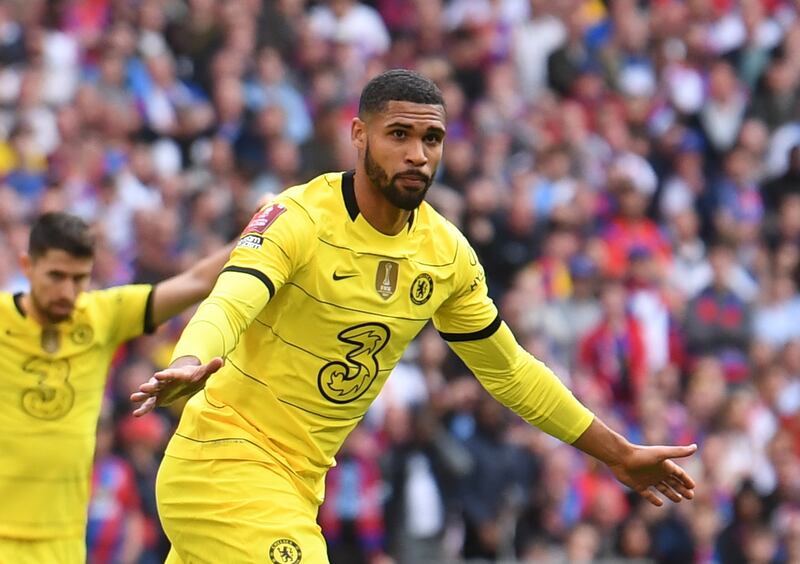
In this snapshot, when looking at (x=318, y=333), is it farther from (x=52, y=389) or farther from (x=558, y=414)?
(x=52, y=389)

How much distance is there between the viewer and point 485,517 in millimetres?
13711

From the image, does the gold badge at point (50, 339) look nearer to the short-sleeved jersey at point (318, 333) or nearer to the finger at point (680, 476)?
the short-sleeved jersey at point (318, 333)

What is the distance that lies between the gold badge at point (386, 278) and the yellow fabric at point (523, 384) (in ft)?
2.20

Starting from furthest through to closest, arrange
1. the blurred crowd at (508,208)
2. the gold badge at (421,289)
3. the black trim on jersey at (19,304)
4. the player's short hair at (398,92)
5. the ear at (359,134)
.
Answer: the blurred crowd at (508,208) < the black trim on jersey at (19,304) < the gold badge at (421,289) < the ear at (359,134) < the player's short hair at (398,92)

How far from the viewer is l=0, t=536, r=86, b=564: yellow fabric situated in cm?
810

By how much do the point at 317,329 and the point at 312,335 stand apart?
0.03 meters

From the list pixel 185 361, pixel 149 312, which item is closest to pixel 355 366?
pixel 185 361

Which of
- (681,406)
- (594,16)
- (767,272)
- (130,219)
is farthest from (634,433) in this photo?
(594,16)

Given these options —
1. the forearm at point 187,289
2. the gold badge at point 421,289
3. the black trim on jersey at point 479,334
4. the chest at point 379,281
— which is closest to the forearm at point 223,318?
the chest at point 379,281

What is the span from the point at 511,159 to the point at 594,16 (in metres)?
3.22

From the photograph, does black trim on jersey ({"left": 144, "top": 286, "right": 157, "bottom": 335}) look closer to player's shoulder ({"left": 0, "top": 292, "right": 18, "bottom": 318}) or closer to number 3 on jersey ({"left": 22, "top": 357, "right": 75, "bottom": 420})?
number 3 on jersey ({"left": 22, "top": 357, "right": 75, "bottom": 420})

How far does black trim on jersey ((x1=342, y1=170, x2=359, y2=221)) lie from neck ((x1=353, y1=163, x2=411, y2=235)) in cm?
2

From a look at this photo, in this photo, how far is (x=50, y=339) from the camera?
8320 mm

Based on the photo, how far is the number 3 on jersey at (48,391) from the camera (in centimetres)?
821
